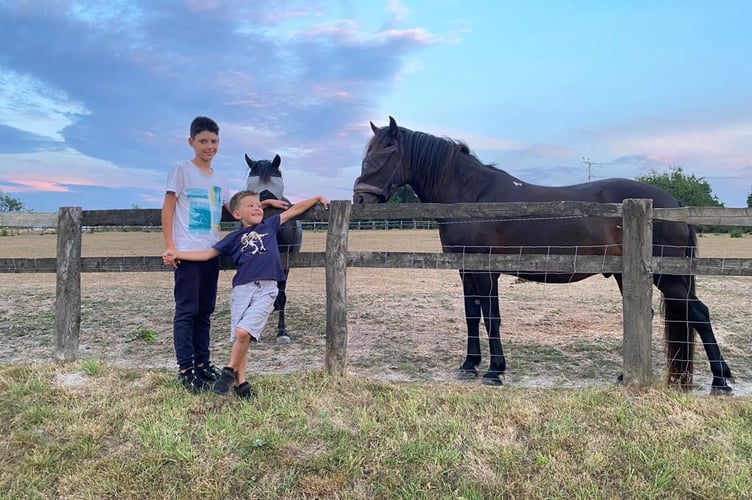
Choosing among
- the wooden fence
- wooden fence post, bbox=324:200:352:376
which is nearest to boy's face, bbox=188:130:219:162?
the wooden fence

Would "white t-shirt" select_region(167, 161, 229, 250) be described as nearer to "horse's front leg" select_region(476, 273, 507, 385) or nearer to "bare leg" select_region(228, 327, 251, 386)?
"bare leg" select_region(228, 327, 251, 386)

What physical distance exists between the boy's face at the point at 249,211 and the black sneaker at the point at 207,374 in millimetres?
1266

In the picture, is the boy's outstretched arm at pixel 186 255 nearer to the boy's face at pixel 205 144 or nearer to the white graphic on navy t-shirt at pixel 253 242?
the white graphic on navy t-shirt at pixel 253 242

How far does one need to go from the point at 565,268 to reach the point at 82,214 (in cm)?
427

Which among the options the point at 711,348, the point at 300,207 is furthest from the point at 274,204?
the point at 711,348

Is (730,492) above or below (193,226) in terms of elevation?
below

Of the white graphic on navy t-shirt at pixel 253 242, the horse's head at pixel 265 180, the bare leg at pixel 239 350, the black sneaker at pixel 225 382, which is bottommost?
the black sneaker at pixel 225 382

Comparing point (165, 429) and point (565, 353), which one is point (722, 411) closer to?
point (565, 353)

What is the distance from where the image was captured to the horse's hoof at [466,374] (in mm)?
4492

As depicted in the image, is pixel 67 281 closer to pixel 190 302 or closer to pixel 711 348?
pixel 190 302

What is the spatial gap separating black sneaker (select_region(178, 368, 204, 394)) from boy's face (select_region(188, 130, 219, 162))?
165 centimetres

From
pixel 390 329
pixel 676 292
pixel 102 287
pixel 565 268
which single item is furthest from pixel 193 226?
pixel 102 287

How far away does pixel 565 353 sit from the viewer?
540 centimetres

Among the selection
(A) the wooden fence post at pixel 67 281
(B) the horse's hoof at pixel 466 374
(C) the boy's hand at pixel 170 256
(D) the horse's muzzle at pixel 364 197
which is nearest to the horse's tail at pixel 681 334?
(B) the horse's hoof at pixel 466 374
